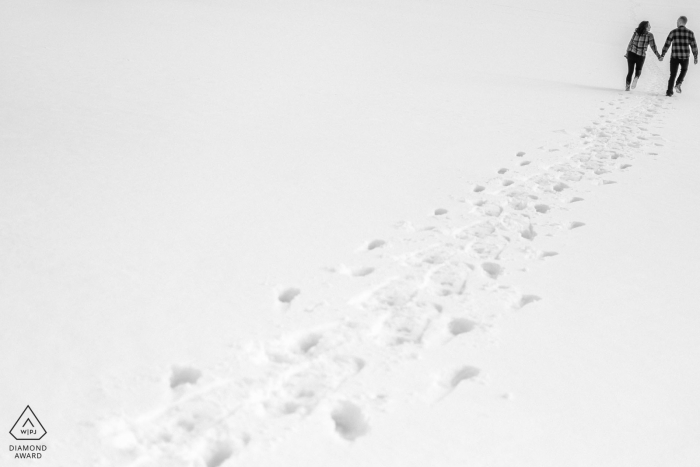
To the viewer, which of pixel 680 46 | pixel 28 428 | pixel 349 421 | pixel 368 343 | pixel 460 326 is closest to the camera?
pixel 28 428

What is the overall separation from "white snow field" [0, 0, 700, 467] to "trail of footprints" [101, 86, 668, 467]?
0.4 inches

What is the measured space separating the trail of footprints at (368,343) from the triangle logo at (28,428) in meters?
0.20

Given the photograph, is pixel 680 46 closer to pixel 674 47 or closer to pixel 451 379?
pixel 674 47

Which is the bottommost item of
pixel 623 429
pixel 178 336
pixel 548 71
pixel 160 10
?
pixel 623 429

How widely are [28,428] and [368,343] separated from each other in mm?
1206

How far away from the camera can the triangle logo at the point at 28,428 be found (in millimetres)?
1650

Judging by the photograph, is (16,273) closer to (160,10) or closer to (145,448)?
(145,448)

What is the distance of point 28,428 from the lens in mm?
1679

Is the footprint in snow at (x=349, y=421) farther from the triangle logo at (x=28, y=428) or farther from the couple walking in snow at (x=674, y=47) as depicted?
the couple walking in snow at (x=674, y=47)

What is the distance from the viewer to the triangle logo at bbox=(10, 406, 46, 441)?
1.65 meters

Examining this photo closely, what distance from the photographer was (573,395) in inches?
75.9

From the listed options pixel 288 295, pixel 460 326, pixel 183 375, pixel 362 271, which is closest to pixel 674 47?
pixel 362 271

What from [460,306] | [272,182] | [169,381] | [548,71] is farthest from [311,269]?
[548,71]

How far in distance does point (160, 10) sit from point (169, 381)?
409 inches
